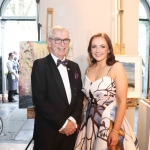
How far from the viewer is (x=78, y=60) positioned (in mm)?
2645

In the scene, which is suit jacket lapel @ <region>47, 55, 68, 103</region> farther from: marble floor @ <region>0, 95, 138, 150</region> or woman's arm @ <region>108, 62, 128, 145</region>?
marble floor @ <region>0, 95, 138, 150</region>

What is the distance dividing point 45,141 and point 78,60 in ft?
3.93

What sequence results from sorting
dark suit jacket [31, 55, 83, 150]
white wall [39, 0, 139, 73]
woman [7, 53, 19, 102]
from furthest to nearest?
woman [7, 53, 19, 102], white wall [39, 0, 139, 73], dark suit jacket [31, 55, 83, 150]

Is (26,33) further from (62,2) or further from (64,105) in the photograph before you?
(64,105)

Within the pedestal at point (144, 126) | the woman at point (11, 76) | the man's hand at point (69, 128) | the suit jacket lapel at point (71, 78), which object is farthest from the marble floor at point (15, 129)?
the suit jacket lapel at point (71, 78)

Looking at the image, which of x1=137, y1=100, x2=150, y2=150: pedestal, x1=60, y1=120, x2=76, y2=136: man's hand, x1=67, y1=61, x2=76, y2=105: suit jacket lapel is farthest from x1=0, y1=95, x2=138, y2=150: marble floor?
x1=67, y1=61, x2=76, y2=105: suit jacket lapel

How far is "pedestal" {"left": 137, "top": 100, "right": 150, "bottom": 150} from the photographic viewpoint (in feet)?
6.98

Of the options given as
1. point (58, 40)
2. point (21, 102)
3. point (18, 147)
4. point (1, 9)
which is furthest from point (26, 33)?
point (58, 40)

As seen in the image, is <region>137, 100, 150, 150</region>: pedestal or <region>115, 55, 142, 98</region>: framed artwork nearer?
<region>137, 100, 150, 150</region>: pedestal

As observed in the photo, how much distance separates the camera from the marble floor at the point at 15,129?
339 cm

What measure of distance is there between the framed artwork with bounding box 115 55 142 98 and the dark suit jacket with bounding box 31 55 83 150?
2.45 feet

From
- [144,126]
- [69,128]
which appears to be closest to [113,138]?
[69,128]

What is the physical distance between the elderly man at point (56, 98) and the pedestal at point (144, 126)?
0.77m

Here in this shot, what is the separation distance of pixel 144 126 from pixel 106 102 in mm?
743
